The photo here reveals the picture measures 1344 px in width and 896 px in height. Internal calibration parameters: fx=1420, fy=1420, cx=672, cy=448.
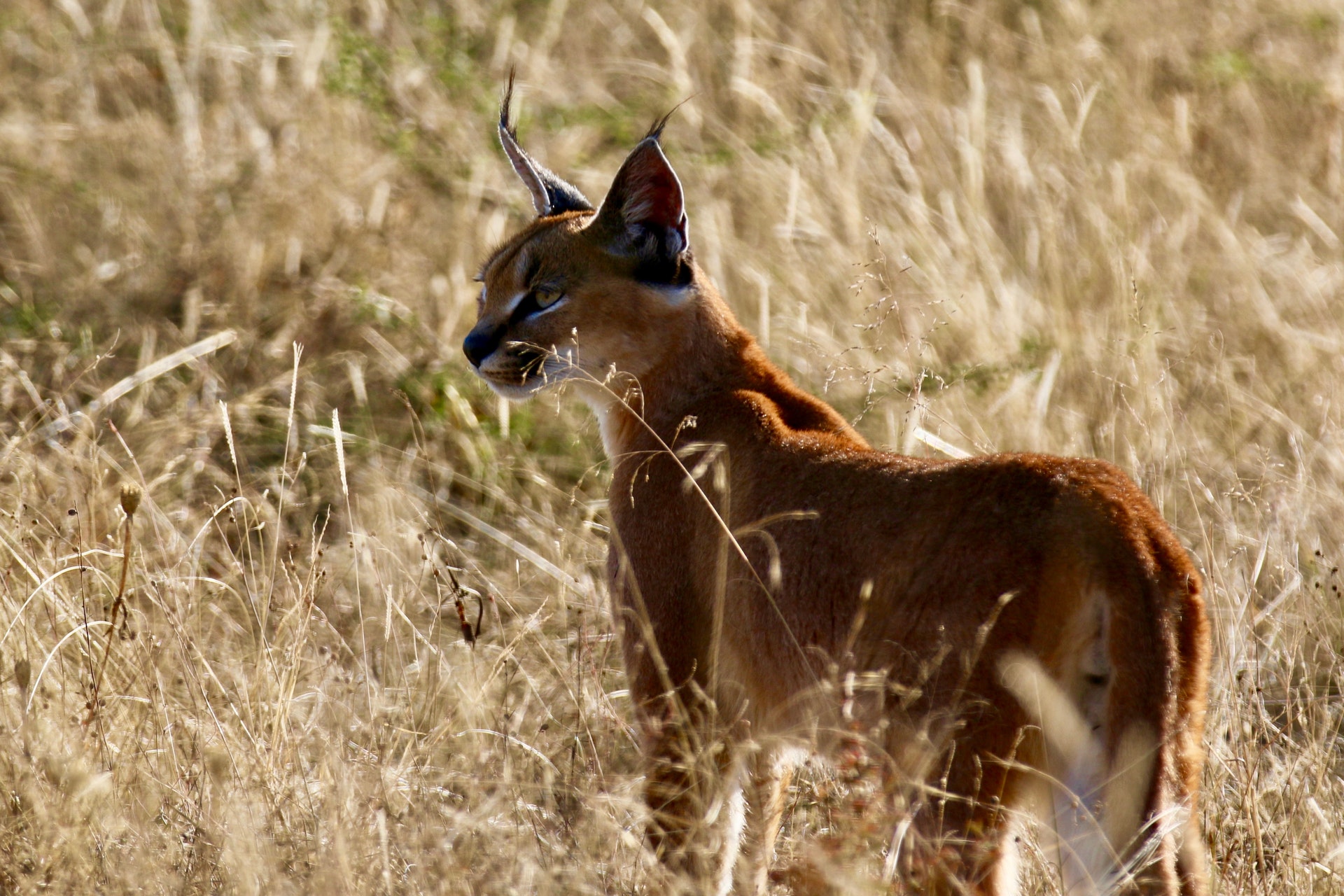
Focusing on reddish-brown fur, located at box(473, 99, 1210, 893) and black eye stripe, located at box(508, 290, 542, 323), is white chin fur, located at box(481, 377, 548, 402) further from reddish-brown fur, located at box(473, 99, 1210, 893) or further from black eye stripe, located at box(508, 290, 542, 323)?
black eye stripe, located at box(508, 290, 542, 323)

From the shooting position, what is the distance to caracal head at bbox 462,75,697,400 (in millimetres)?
4262

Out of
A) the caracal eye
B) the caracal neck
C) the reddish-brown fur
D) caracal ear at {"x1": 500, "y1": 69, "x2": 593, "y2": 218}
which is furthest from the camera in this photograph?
caracal ear at {"x1": 500, "y1": 69, "x2": 593, "y2": 218}

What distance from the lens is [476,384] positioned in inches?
259

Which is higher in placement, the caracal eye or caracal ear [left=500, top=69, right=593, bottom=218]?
caracal ear [left=500, top=69, right=593, bottom=218]

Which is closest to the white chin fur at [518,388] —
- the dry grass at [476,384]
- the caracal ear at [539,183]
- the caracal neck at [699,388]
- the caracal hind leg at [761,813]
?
the caracal neck at [699,388]

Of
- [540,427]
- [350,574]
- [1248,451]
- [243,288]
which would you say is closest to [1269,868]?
[1248,451]

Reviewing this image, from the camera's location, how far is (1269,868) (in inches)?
146

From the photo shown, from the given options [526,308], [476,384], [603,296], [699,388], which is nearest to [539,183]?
[526,308]

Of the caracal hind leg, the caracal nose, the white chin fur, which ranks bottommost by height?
the caracal hind leg

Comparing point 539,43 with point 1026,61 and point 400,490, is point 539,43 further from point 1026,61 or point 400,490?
point 400,490

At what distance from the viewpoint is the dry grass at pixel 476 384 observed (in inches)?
144

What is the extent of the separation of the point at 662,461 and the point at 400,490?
1.87 meters

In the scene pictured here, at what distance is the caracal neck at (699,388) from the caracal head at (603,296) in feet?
0.07

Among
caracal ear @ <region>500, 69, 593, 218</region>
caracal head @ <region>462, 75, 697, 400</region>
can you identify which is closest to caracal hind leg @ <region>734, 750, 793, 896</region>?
caracal head @ <region>462, 75, 697, 400</region>
